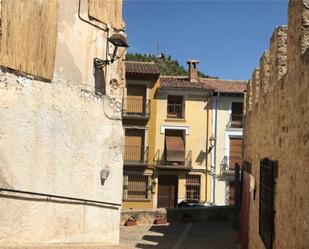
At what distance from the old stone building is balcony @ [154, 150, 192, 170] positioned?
1845cm

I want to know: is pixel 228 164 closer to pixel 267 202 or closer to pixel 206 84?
pixel 206 84

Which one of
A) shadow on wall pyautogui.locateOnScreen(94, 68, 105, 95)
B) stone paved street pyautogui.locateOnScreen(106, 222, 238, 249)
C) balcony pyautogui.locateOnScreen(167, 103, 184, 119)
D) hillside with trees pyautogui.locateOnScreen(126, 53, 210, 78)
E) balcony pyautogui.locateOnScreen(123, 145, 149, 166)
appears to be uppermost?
hillside with trees pyautogui.locateOnScreen(126, 53, 210, 78)

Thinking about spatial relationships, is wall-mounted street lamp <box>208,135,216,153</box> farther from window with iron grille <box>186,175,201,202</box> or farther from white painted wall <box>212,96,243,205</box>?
window with iron grille <box>186,175,201,202</box>

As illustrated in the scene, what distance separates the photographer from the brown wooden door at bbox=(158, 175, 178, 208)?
2914cm

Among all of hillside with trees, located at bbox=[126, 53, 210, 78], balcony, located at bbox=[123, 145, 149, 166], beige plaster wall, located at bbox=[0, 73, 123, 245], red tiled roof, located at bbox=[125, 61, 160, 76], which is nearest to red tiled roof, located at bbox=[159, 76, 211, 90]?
red tiled roof, located at bbox=[125, 61, 160, 76]

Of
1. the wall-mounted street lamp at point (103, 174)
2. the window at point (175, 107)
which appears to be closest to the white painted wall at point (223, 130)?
the window at point (175, 107)

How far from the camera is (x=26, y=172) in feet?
26.2

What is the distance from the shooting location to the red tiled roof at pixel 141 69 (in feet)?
93.6

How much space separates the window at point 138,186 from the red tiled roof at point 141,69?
6138 millimetres

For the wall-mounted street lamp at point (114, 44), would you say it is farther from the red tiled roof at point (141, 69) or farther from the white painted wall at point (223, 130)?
the white painted wall at point (223, 130)

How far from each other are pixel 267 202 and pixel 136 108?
20.8m

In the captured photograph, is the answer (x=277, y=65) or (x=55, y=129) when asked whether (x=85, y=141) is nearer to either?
(x=55, y=129)

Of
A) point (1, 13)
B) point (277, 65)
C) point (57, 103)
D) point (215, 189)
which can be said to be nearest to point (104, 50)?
point (57, 103)

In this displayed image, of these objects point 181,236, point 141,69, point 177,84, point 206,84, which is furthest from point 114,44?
point 206,84
